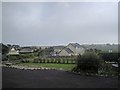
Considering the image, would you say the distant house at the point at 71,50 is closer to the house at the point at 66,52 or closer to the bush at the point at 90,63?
the house at the point at 66,52

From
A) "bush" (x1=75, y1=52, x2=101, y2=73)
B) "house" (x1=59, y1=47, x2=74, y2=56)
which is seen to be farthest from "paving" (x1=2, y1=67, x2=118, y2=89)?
"house" (x1=59, y1=47, x2=74, y2=56)

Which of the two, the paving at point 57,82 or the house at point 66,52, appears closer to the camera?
the paving at point 57,82

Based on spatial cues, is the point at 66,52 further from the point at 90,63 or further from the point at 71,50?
the point at 90,63

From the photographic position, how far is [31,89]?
640 inches

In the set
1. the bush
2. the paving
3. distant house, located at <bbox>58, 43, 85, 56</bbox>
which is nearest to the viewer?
the paving

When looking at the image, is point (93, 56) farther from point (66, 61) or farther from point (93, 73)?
point (66, 61)

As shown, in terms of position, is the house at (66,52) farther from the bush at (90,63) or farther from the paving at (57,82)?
the paving at (57,82)

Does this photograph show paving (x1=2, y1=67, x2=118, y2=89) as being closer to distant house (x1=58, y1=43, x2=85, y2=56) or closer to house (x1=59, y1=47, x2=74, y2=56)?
house (x1=59, y1=47, x2=74, y2=56)

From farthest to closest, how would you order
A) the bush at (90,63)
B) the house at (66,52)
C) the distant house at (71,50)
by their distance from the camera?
the distant house at (71,50)
the house at (66,52)
the bush at (90,63)

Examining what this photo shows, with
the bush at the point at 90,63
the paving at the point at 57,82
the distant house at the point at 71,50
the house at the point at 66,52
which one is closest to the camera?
the paving at the point at 57,82

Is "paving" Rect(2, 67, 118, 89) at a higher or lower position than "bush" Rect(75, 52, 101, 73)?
lower

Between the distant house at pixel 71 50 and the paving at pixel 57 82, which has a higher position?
the distant house at pixel 71 50

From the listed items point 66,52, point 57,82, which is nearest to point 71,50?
point 66,52

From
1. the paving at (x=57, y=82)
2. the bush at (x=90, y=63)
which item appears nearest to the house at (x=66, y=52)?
the bush at (x=90, y=63)
